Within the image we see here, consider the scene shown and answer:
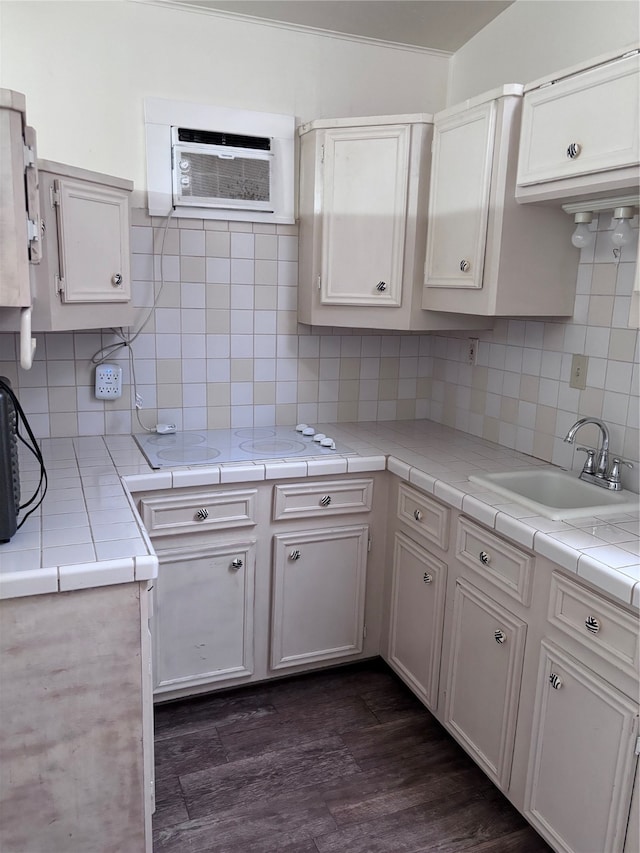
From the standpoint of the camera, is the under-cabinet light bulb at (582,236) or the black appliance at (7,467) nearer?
the black appliance at (7,467)

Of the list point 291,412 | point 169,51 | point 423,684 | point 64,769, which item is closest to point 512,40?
point 169,51

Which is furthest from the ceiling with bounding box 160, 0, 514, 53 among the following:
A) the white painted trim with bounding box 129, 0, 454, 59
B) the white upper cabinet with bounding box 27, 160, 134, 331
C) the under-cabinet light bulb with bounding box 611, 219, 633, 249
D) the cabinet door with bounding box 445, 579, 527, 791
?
the cabinet door with bounding box 445, 579, 527, 791

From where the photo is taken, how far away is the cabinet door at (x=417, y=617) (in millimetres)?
2139

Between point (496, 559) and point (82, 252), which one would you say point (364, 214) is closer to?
point (82, 252)

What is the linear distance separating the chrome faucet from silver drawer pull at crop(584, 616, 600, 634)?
597 millimetres

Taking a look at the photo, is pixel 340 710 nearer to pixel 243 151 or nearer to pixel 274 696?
pixel 274 696

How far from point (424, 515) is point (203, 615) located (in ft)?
2.75

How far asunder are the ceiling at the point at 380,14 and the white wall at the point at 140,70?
0.16 feet

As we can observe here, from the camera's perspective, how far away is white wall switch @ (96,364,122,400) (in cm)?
241

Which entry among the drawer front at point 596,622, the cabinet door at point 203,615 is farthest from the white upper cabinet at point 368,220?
the drawer front at point 596,622

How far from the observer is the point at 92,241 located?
198 centimetres

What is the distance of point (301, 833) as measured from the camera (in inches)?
69.3

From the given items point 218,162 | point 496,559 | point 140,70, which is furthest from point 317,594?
point 140,70

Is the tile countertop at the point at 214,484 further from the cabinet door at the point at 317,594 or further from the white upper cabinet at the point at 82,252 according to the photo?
the white upper cabinet at the point at 82,252
